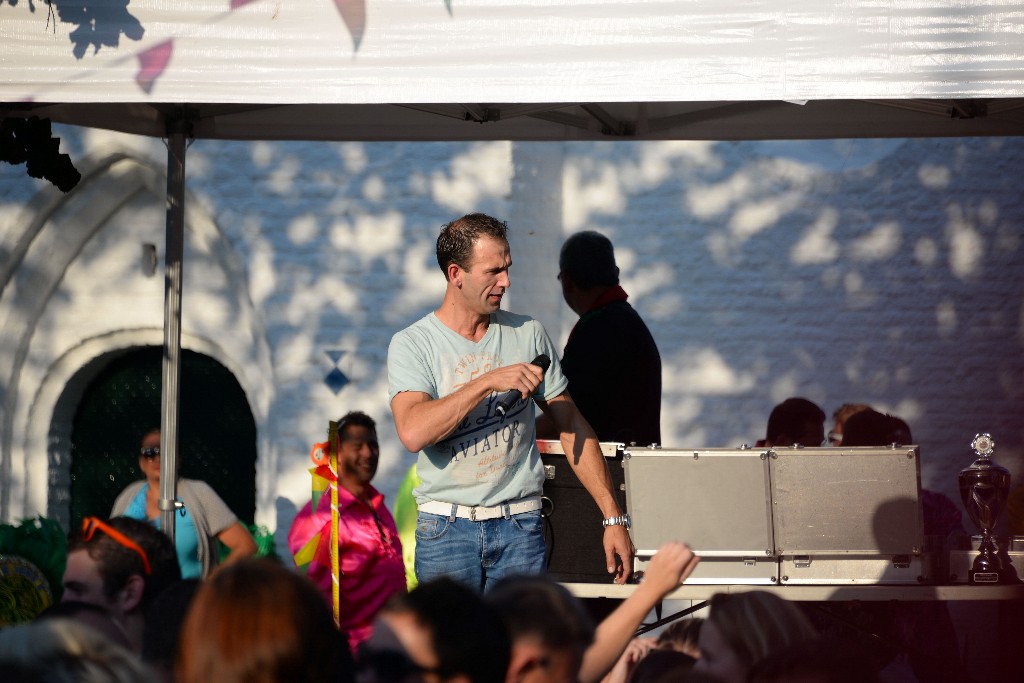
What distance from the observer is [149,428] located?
934cm

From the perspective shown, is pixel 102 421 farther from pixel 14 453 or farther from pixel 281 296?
pixel 281 296

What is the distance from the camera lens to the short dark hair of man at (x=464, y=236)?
386 cm

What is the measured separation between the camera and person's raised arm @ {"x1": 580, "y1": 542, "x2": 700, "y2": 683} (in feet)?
8.93

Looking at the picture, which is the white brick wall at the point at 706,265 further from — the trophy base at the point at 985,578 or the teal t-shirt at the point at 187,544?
the trophy base at the point at 985,578

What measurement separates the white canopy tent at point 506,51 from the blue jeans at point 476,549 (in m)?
1.23

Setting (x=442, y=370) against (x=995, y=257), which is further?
(x=995, y=257)

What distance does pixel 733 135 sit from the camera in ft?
17.7

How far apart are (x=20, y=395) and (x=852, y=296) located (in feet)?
18.7

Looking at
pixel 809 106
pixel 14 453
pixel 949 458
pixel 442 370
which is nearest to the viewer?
pixel 442 370

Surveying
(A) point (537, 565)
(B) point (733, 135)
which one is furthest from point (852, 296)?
(A) point (537, 565)

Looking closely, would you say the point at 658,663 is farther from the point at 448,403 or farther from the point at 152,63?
the point at 152,63

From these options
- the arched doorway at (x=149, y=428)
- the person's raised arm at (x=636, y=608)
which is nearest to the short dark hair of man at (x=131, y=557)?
the person's raised arm at (x=636, y=608)

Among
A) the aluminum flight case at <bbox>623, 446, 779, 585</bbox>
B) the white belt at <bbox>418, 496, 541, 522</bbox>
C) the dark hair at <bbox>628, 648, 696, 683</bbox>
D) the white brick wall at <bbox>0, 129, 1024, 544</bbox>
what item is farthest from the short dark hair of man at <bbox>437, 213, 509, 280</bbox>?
the white brick wall at <bbox>0, 129, 1024, 544</bbox>

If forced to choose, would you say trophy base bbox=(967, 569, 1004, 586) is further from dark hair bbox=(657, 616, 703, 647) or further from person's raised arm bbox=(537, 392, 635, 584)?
dark hair bbox=(657, 616, 703, 647)
